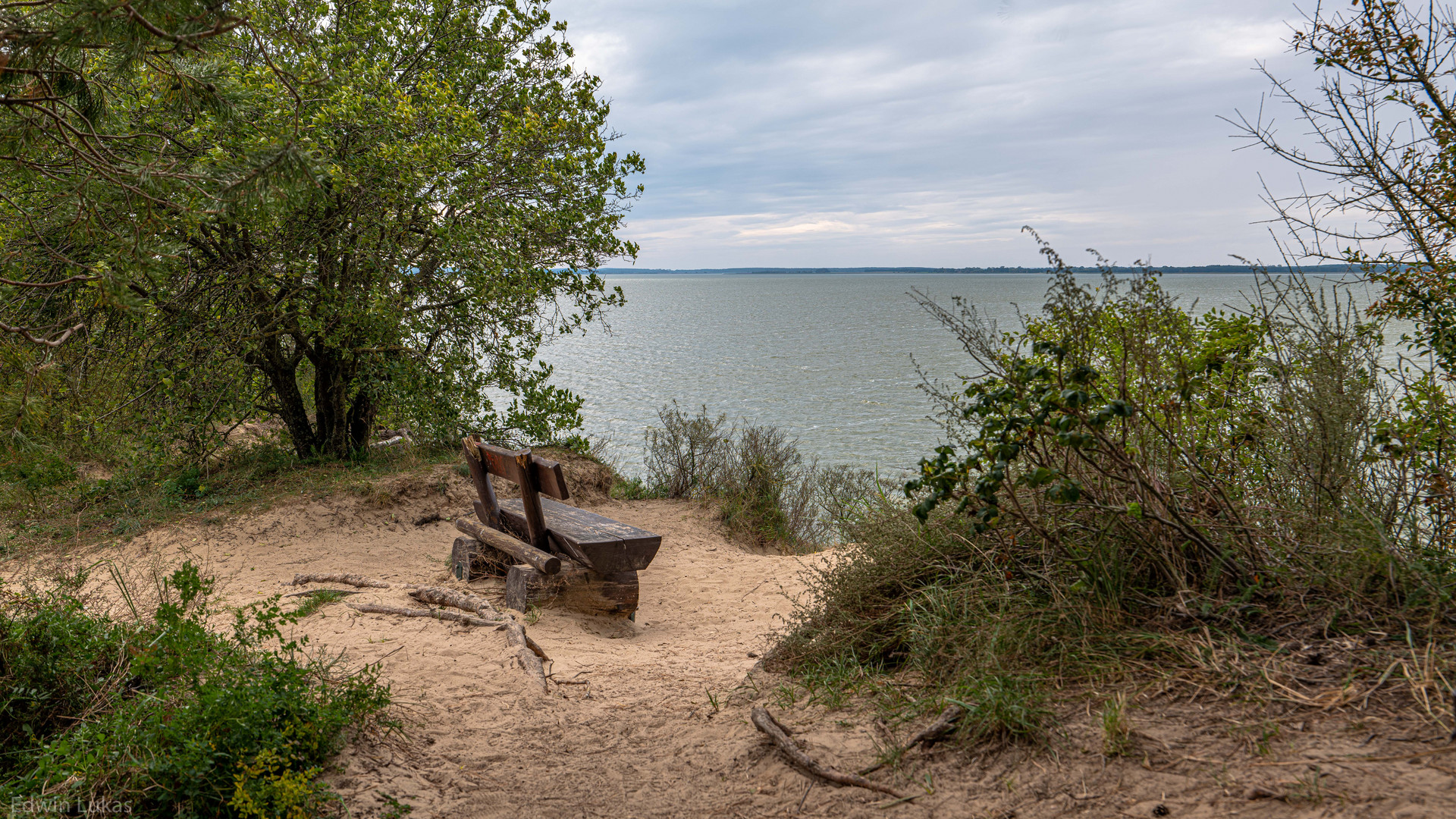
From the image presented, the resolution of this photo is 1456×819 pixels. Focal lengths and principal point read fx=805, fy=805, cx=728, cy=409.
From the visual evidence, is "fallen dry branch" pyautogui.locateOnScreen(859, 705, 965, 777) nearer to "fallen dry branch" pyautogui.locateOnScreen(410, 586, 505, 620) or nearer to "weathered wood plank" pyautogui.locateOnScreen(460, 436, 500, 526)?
"fallen dry branch" pyautogui.locateOnScreen(410, 586, 505, 620)

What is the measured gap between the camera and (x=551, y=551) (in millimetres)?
6461

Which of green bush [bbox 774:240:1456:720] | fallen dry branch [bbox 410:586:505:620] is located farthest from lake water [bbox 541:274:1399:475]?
fallen dry branch [bbox 410:586:505:620]

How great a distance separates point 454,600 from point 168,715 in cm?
276

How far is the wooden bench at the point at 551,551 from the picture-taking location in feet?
20.0

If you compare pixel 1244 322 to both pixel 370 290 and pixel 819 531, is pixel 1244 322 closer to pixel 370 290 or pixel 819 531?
pixel 819 531

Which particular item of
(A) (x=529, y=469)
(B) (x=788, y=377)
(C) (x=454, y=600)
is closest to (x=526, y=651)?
(C) (x=454, y=600)

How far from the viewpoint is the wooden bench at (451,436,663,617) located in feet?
20.0

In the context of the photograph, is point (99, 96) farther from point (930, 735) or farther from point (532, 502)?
point (930, 735)

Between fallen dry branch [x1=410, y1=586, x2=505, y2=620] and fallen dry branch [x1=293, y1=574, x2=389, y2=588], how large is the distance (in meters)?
0.54

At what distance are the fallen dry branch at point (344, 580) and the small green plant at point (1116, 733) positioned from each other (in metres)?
5.40

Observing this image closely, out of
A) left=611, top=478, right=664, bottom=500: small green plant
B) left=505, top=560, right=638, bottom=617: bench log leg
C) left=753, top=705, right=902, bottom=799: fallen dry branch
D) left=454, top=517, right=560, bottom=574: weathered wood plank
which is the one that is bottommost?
left=611, top=478, right=664, bottom=500: small green plant

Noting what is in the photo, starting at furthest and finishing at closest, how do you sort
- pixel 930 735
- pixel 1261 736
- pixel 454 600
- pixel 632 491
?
pixel 632 491 → pixel 454 600 → pixel 930 735 → pixel 1261 736

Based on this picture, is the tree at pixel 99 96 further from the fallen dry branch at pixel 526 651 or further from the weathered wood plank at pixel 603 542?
the weathered wood plank at pixel 603 542

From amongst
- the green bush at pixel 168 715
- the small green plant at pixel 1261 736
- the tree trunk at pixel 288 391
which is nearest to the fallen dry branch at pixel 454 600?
the green bush at pixel 168 715
